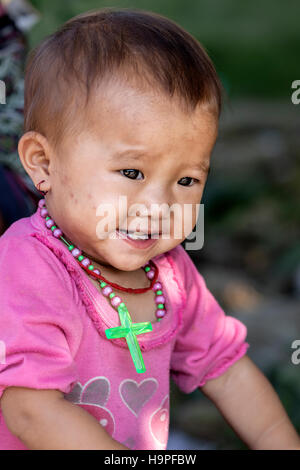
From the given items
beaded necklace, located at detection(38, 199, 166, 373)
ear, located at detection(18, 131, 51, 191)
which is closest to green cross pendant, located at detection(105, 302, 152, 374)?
beaded necklace, located at detection(38, 199, 166, 373)

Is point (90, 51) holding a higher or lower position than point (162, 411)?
higher

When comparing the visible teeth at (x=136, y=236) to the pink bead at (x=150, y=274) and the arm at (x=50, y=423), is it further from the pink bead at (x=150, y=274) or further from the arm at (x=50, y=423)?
the arm at (x=50, y=423)

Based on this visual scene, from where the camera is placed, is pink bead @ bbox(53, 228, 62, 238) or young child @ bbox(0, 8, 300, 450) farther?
pink bead @ bbox(53, 228, 62, 238)

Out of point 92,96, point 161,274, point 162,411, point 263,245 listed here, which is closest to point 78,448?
point 162,411

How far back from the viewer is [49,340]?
1.38 m

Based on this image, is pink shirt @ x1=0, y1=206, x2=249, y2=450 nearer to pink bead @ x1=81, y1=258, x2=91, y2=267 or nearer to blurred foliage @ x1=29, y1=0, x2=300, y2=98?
pink bead @ x1=81, y1=258, x2=91, y2=267

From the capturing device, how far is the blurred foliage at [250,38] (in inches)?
248

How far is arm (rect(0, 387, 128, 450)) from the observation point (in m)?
1.35

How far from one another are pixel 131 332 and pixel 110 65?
0.56 m

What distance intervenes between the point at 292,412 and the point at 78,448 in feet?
4.95

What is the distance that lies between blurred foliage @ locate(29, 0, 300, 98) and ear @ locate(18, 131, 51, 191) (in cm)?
486

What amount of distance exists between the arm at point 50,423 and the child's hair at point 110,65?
521 mm

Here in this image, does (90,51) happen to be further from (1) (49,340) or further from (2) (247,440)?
(2) (247,440)

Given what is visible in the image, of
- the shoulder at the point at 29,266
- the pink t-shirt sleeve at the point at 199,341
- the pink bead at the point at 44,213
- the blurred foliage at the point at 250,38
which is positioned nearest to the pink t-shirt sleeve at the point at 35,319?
the shoulder at the point at 29,266
